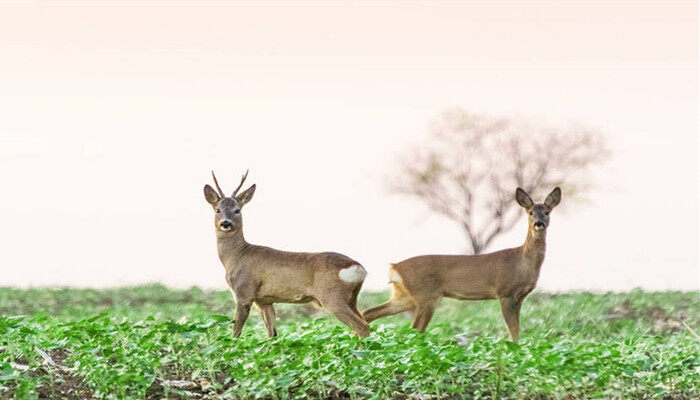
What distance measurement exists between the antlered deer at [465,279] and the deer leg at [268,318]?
4.86ft

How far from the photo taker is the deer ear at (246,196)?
10.2 metres

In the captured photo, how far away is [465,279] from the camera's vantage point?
11531 millimetres

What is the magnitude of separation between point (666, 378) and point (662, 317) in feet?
27.4

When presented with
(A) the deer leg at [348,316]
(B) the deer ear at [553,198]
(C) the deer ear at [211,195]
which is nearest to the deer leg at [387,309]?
(A) the deer leg at [348,316]

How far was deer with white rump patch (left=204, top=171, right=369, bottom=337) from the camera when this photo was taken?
982 centimetres

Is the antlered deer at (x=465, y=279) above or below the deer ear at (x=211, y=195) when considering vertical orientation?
below

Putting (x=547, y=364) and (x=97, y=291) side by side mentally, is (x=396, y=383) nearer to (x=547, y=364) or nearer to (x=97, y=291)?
(x=547, y=364)

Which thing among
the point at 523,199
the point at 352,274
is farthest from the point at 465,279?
the point at 352,274

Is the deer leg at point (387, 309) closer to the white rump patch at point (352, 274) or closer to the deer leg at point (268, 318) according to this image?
the deer leg at point (268, 318)

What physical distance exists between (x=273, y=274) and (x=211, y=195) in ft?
3.30

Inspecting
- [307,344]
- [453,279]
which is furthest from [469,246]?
[307,344]

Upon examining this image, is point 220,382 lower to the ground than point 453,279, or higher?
lower

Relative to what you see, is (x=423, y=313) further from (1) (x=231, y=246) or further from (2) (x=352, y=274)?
(1) (x=231, y=246)

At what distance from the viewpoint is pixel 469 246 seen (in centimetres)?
2805
